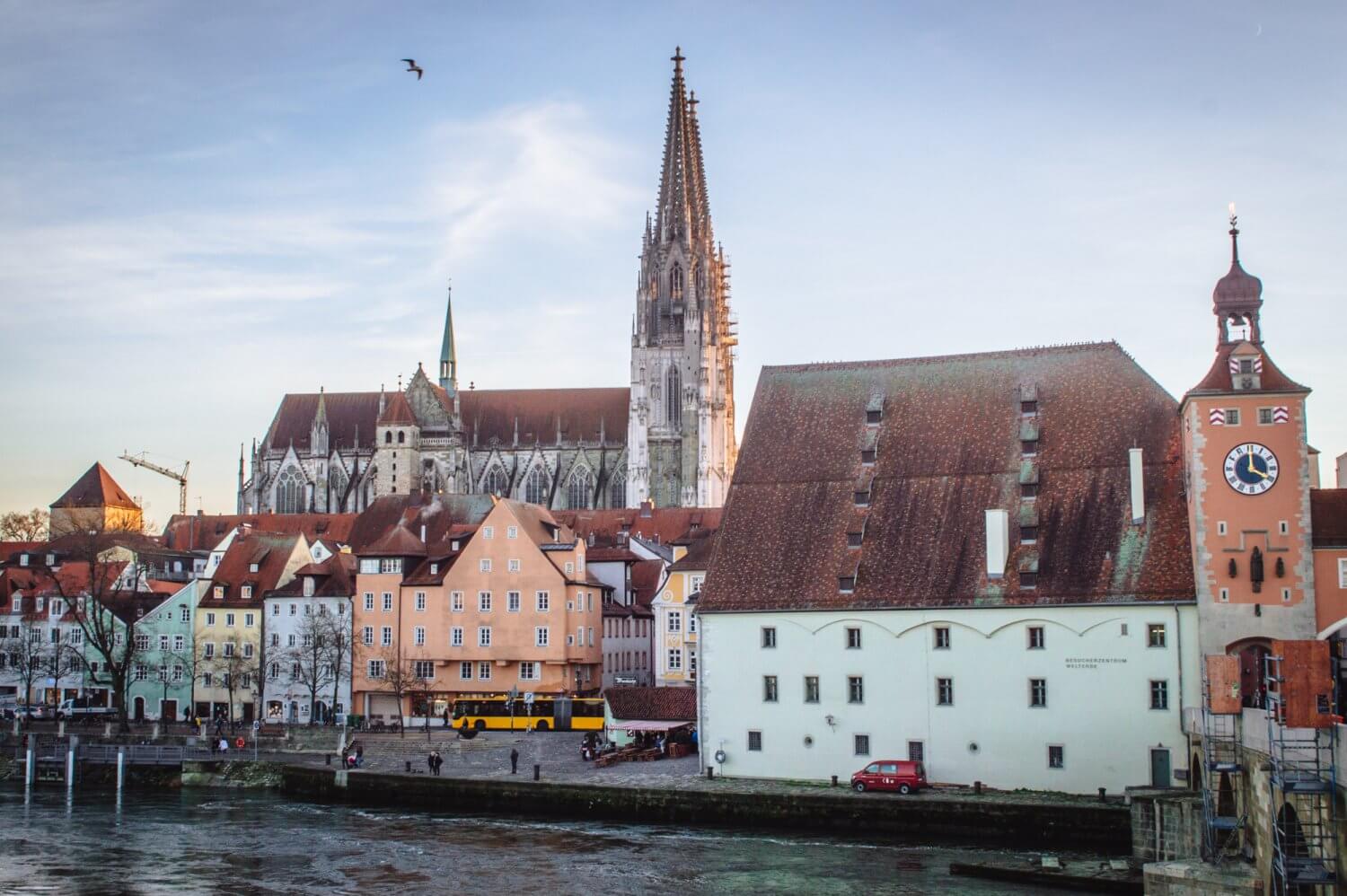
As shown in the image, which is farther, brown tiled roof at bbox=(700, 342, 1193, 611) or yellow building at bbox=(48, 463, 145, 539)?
yellow building at bbox=(48, 463, 145, 539)

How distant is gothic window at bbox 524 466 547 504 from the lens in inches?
6344

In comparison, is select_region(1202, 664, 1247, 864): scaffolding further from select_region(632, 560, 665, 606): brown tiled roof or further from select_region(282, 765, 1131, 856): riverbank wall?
select_region(632, 560, 665, 606): brown tiled roof

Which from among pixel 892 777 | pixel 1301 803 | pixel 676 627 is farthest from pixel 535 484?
pixel 1301 803

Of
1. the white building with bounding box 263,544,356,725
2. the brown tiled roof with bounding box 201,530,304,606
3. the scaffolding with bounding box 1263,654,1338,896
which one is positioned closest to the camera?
the scaffolding with bounding box 1263,654,1338,896

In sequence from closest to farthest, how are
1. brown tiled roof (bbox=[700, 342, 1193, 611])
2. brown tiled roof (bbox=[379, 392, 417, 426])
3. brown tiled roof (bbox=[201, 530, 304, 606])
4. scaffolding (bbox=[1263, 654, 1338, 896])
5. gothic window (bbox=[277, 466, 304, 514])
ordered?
scaffolding (bbox=[1263, 654, 1338, 896]), brown tiled roof (bbox=[700, 342, 1193, 611]), brown tiled roof (bbox=[201, 530, 304, 606]), brown tiled roof (bbox=[379, 392, 417, 426]), gothic window (bbox=[277, 466, 304, 514])

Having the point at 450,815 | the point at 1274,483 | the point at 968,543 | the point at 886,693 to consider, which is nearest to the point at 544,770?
the point at 450,815

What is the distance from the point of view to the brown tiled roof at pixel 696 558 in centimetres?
7741

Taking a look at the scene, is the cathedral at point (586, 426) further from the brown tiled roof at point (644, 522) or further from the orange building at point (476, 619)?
the orange building at point (476, 619)

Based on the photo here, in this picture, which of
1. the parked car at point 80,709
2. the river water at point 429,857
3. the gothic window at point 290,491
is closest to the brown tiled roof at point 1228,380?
the river water at point 429,857

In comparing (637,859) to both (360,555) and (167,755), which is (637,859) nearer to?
(167,755)

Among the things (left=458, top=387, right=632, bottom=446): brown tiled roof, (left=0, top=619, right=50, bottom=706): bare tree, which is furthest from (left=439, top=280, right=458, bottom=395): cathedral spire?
(left=0, top=619, right=50, bottom=706): bare tree

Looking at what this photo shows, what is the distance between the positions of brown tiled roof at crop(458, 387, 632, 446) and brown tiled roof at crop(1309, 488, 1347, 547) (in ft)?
377

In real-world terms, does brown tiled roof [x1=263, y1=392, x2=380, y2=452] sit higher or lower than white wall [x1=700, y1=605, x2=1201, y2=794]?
higher

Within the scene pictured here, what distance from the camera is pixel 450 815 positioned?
5347cm
